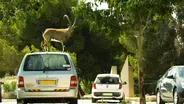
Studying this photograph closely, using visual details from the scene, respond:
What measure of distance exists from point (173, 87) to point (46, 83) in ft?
16.5

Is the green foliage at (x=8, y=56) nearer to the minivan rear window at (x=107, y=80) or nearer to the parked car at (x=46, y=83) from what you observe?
the minivan rear window at (x=107, y=80)

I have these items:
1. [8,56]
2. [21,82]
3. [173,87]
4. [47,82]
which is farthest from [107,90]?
[8,56]

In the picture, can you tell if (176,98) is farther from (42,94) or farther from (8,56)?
(8,56)

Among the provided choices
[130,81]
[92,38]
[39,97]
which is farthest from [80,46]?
[39,97]

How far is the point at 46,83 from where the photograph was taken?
1759 centimetres

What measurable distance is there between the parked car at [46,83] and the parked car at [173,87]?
3.97 m

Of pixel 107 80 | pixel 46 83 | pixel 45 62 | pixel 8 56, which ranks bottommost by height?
pixel 46 83

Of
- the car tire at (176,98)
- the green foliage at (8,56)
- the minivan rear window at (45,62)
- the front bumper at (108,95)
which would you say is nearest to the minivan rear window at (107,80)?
the front bumper at (108,95)

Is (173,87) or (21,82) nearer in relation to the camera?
(21,82)

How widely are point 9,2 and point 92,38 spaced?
32.0 meters

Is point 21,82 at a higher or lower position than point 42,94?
higher

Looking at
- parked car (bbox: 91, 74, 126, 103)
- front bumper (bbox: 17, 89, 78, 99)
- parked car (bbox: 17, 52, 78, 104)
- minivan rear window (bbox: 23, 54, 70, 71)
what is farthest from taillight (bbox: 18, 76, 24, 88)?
parked car (bbox: 91, 74, 126, 103)

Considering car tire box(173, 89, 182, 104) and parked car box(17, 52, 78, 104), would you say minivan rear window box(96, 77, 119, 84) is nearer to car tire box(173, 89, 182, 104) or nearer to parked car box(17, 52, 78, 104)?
car tire box(173, 89, 182, 104)

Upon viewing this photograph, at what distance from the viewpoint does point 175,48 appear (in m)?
43.7
